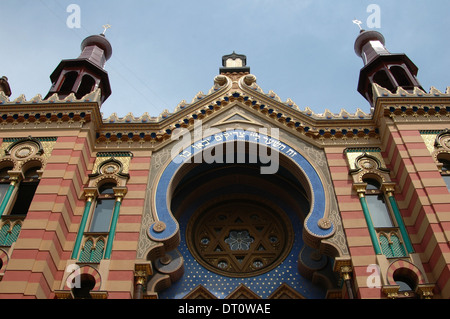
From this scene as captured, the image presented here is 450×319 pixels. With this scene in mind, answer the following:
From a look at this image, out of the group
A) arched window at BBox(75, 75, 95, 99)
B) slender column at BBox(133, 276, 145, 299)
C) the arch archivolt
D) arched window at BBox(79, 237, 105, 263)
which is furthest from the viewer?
arched window at BBox(75, 75, 95, 99)

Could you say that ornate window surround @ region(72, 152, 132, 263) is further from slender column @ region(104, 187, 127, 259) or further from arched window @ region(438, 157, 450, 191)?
arched window @ region(438, 157, 450, 191)

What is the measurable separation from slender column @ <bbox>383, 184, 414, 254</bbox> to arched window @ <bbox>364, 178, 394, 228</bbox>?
0.24 m

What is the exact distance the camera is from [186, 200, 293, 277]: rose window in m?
16.0

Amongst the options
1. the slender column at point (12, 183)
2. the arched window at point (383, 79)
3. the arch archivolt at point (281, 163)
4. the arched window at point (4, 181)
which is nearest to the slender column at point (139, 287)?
the arch archivolt at point (281, 163)

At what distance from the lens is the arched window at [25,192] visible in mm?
14961

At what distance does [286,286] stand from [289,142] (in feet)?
15.7

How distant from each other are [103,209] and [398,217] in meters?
8.66

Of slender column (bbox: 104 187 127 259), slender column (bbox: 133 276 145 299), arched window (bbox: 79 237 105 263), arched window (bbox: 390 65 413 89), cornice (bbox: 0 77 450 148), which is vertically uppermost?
arched window (bbox: 390 65 413 89)

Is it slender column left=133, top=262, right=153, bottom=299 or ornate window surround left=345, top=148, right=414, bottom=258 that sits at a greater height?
ornate window surround left=345, top=148, right=414, bottom=258

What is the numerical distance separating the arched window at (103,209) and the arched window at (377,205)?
7.73 meters

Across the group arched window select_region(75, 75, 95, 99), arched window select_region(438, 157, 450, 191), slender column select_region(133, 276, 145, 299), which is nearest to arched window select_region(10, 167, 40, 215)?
slender column select_region(133, 276, 145, 299)

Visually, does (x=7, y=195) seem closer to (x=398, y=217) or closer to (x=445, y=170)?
(x=398, y=217)

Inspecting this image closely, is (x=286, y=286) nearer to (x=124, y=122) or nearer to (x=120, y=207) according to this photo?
(x=120, y=207)

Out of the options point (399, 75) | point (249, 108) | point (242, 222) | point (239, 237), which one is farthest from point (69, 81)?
point (399, 75)
